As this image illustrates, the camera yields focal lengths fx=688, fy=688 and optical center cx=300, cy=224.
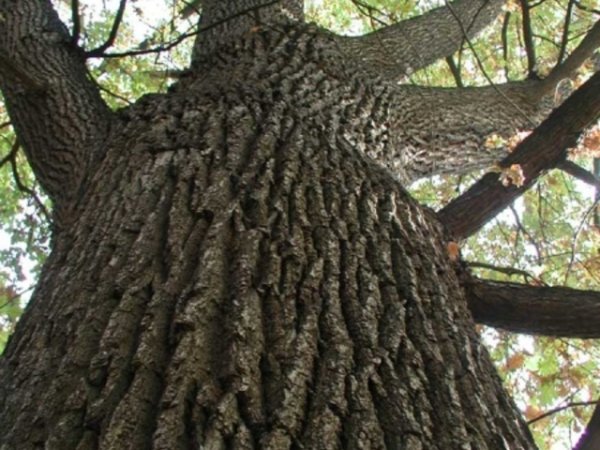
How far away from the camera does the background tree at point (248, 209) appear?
141 centimetres

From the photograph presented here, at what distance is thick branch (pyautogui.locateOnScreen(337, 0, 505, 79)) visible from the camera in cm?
413

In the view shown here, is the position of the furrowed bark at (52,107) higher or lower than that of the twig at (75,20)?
lower

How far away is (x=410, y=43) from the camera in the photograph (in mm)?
4367

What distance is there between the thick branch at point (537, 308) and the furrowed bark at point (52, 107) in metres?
1.53

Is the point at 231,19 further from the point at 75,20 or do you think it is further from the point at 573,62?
the point at 573,62

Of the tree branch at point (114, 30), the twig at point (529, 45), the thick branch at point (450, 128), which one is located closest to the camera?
the tree branch at point (114, 30)

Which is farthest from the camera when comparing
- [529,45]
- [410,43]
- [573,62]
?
[529,45]

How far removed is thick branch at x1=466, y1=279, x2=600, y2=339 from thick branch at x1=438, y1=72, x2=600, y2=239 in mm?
430

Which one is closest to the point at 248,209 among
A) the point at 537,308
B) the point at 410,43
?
the point at 537,308

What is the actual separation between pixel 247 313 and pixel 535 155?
179 centimetres

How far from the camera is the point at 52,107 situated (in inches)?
117

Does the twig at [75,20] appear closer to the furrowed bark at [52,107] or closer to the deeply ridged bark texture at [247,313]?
the furrowed bark at [52,107]

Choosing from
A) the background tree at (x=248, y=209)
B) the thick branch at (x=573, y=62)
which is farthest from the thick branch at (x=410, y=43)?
the thick branch at (x=573, y=62)

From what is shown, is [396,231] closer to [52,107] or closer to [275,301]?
[275,301]
